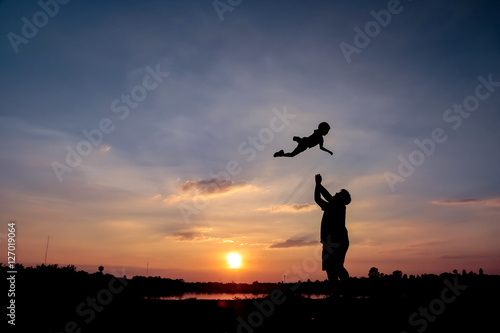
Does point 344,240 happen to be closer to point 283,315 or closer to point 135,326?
point 283,315

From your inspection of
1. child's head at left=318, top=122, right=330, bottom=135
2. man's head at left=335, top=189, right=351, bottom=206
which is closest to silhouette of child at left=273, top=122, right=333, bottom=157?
child's head at left=318, top=122, right=330, bottom=135

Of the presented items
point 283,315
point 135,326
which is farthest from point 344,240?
point 135,326

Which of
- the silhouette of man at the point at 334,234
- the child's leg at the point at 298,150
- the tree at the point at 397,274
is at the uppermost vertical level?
the child's leg at the point at 298,150

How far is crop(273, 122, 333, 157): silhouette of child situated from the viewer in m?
10.5

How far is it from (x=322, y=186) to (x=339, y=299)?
3268mm

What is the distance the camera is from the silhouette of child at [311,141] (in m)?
10.5

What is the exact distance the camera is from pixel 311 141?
34.8 feet

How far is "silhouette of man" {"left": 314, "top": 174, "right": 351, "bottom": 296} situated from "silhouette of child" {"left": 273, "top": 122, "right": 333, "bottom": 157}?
184cm

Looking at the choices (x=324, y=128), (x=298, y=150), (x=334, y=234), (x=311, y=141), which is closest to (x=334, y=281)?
(x=334, y=234)

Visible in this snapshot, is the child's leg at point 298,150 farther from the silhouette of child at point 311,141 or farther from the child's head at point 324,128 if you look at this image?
the child's head at point 324,128

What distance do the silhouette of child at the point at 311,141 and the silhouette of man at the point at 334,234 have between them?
1837 mm

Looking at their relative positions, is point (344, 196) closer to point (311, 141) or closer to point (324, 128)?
point (311, 141)

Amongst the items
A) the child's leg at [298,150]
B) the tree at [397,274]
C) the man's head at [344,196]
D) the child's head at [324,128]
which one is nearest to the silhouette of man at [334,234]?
the man's head at [344,196]

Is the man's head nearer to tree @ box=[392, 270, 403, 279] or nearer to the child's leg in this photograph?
the child's leg
